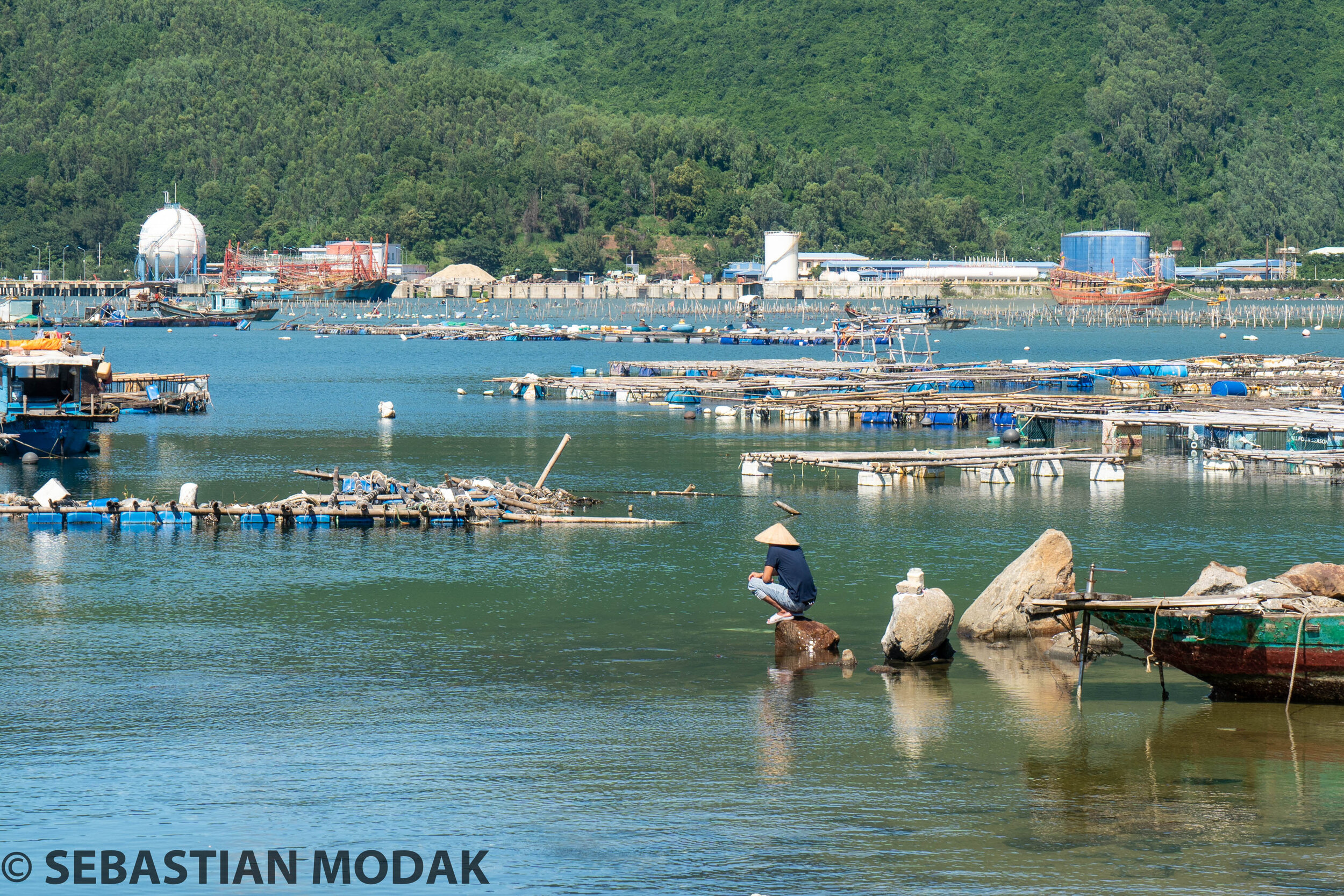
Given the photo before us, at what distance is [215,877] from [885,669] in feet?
46.6

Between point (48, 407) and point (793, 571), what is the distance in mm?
47736

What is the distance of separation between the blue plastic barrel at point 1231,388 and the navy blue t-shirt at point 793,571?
68170mm

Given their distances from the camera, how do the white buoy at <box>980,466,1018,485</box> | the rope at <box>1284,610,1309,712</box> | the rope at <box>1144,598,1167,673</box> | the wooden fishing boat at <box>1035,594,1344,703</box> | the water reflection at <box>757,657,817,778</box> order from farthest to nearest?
1. the white buoy at <box>980,466,1018,485</box>
2. the rope at <box>1144,598,1167,673</box>
3. the wooden fishing boat at <box>1035,594,1344,703</box>
4. the rope at <box>1284,610,1309,712</box>
5. the water reflection at <box>757,657,817,778</box>

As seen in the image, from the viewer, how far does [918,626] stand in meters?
29.5

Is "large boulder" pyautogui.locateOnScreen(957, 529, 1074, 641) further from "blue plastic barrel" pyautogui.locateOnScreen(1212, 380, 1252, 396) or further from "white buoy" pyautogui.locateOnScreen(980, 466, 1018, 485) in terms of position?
"blue plastic barrel" pyautogui.locateOnScreen(1212, 380, 1252, 396)

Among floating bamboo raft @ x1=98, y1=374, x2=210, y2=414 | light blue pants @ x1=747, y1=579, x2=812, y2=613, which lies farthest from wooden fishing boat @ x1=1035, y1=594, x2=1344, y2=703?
floating bamboo raft @ x1=98, y1=374, x2=210, y2=414

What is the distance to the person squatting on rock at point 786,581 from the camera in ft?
100

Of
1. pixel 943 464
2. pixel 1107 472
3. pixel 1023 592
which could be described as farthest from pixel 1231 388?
pixel 1023 592

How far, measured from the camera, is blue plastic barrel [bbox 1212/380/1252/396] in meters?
92.9

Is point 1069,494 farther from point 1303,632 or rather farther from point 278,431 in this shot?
point 278,431

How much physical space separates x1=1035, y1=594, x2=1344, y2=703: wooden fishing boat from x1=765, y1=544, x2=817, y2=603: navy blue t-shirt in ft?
19.2

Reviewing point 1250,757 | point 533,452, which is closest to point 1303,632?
point 1250,757

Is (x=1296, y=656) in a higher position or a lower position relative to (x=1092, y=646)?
higher

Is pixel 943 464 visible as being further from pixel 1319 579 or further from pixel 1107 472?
pixel 1319 579
